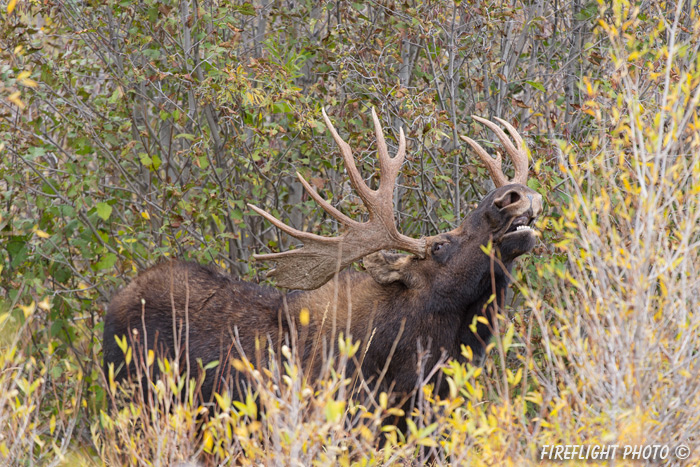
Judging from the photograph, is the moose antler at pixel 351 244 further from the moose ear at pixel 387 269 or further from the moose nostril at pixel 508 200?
the moose nostril at pixel 508 200

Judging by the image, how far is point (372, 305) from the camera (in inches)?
198

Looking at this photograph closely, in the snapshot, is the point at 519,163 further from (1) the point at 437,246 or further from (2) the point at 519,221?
(1) the point at 437,246

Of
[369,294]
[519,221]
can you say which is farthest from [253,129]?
[519,221]

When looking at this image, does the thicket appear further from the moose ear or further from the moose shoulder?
the moose ear

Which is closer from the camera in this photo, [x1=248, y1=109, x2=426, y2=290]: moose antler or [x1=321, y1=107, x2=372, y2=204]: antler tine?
[x1=321, y1=107, x2=372, y2=204]: antler tine

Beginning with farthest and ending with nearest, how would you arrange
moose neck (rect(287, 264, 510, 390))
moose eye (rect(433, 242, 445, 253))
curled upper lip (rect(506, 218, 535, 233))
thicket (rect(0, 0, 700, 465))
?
1. thicket (rect(0, 0, 700, 465))
2. moose eye (rect(433, 242, 445, 253))
3. moose neck (rect(287, 264, 510, 390))
4. curled upper lip (rect(506, 218, 535, 233))

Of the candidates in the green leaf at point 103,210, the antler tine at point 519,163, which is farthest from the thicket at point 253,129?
the antler tine at point 519,163

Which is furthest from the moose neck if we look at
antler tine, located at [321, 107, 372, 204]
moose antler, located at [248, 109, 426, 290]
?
antler tine, located at [321, 107, 372, 204]

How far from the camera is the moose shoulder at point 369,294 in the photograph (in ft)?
15.5

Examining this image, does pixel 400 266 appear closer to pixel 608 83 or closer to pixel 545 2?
pixel 608 83

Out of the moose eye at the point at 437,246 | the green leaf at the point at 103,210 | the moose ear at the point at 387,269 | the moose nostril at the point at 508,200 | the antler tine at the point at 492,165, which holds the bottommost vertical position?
the moose ear at the point at 387,269

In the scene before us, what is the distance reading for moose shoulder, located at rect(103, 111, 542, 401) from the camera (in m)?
4.74

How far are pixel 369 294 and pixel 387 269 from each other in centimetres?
23

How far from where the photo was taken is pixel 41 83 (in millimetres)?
6258
